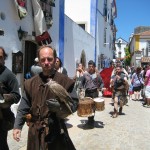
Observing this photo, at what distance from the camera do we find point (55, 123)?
3.31 metres

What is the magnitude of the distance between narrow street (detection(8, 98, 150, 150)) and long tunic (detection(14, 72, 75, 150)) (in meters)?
3.17

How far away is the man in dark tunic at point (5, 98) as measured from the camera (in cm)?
411

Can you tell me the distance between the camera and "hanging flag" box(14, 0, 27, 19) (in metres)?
8.91

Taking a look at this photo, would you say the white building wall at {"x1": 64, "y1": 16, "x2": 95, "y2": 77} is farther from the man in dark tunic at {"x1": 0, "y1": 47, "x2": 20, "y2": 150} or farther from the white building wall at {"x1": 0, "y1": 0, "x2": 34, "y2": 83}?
the man in dark tunic at {"x1": 0, "y1": 47, "x2": 20, "y2": 150}

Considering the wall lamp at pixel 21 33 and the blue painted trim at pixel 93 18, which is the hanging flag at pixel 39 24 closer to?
the wall lamp at pixel 21 33

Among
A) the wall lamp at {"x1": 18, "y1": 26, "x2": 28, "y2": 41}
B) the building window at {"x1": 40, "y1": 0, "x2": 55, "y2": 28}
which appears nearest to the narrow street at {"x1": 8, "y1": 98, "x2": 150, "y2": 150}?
the wall lamp at {"x1": 18, "y1": 26, "x2": 28, "y2": 41}

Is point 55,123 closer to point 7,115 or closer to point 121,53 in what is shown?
point 7,115

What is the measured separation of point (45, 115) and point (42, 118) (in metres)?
0.05

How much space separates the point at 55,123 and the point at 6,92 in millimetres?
1155

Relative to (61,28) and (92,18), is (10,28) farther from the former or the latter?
(92,18)

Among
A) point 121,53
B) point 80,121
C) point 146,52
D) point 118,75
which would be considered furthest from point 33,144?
point 121,53

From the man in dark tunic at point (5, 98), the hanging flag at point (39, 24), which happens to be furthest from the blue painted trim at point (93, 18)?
the man in dark tunic at point (5, 98)

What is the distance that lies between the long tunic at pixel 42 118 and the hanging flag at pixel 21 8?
5.85 m

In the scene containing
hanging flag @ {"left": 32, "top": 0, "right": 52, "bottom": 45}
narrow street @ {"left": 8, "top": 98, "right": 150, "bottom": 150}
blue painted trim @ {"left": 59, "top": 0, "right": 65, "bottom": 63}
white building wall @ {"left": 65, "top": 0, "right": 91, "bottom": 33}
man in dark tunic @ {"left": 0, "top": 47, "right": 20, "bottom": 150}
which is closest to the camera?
man in dark tunic @ {"left": 0, "top": 47, "right": 20, "bottom": 150}
